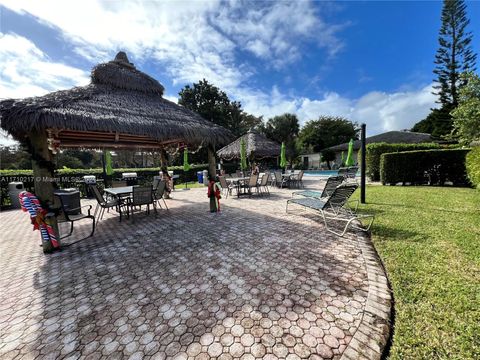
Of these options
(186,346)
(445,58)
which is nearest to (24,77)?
(186,346)

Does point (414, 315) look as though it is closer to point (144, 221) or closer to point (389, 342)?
point (389, 342)

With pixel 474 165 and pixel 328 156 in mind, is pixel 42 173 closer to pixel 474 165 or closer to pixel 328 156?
pixel 474 165

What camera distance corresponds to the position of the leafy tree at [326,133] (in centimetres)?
3928

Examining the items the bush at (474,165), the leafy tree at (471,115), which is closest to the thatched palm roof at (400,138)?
the leafy tree at (471,115)

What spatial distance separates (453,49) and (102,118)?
39.2 metres

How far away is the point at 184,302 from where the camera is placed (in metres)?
2.53

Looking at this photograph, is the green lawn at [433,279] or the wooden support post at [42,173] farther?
the wooden support post at [42,173]

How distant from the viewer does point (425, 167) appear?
10812 mm

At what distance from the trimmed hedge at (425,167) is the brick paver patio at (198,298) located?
9300 millimetres

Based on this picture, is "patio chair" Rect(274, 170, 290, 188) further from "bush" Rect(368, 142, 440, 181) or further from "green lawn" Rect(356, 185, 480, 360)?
"green lawn" Rect(356, 185, 480, 360)

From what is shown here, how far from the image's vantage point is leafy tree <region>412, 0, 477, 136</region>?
2411 cm

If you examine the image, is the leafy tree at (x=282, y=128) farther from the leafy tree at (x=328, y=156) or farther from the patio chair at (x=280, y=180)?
the patio chair at (x=280, y=180)

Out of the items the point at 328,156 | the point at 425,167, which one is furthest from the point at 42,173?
the point at 328,156

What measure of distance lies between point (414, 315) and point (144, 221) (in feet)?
21.2
